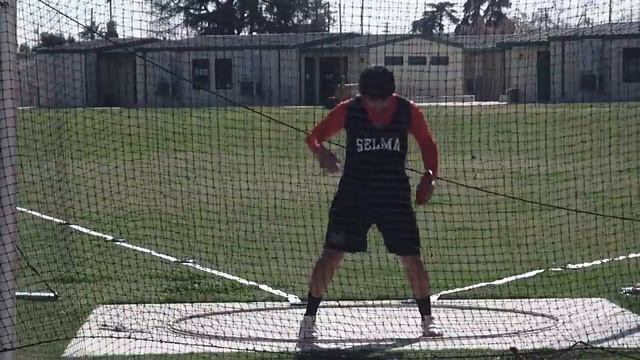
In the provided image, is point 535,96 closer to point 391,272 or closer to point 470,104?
point 470,104

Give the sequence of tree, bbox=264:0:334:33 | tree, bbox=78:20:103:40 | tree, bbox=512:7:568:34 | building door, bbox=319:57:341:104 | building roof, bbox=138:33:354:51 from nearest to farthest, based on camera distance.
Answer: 1. tree, bbox=78:20:103:40
2. tree, bbox=512:7:568:34
3. building roof, bbox=138:33:354:51
4. tree, bbox=264:0:334:33
5. building door, bbox=319:57:341:104

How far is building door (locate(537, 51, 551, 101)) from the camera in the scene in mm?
13488

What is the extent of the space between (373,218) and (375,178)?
0.92 feet

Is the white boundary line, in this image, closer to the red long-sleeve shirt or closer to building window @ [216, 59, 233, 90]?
the red long-sleeve shirt

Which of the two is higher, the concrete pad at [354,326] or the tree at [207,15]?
the tree at [207,15]

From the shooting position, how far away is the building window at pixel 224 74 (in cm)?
1141

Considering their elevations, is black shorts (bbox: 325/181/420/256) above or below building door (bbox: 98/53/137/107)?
below

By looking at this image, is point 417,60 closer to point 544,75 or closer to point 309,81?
point 309,81

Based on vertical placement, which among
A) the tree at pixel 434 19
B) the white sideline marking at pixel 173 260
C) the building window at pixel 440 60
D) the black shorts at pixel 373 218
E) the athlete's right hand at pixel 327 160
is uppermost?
the tree at pixel 434 19

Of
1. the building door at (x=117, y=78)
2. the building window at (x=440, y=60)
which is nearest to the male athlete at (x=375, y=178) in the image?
the building window at (x=440, y=60)

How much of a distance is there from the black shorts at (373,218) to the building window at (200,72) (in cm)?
339

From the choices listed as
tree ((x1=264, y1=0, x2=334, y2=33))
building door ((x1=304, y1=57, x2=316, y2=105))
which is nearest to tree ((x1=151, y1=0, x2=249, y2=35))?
tree ((x1=264, y1=0, x2=334, y2=33))

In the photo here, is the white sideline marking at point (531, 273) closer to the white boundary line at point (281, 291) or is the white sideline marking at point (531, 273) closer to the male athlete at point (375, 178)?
the white boundary line at point (281, 291)

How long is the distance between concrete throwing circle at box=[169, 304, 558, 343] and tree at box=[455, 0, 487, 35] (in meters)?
2.50
